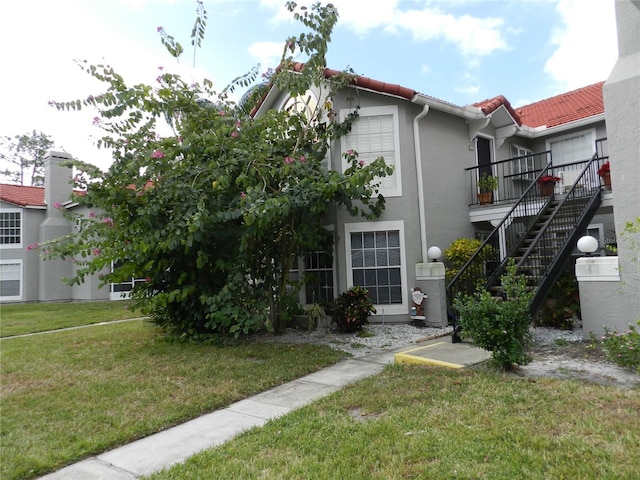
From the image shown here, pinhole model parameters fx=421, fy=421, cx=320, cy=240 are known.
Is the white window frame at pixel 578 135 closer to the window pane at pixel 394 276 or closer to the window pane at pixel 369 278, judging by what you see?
the window pane at pixel 394 276

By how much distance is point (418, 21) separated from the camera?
361 inches

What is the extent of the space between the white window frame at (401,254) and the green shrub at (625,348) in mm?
4386

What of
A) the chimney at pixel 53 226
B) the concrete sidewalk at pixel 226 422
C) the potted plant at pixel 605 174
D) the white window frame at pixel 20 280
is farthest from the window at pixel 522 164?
the white window frame at pixel 20 280

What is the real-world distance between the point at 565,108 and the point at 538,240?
809cm

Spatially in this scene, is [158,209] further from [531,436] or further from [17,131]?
[17,131]

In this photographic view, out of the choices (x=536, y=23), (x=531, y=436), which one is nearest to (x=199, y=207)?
(x=531, y=436)

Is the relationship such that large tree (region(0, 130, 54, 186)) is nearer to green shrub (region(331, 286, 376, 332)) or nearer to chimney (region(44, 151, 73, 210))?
chimney (region(44, 151, 73, 210))

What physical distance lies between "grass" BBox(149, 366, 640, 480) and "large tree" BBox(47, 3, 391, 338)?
332 centimetres

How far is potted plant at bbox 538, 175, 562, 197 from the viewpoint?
10.3 meters

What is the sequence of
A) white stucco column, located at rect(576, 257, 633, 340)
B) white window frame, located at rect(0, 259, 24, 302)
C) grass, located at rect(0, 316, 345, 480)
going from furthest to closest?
1. white window frame, located at rect(0, 259, 24, 302)
2. white stucco column, located at rect(576, 257, 633, 340)
3. grass, located at rect(0, 316, 345, 480)

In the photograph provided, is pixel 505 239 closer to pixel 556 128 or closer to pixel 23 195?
pixel 556 128

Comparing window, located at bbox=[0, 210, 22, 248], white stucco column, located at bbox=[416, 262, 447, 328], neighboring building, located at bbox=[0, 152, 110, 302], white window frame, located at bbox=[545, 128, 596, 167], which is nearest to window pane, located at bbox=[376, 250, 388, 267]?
white stucco column, located at bbox=[416, 262, 447, 328]

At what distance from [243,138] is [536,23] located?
6.62 meters

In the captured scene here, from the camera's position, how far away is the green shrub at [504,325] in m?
4.86
